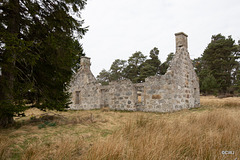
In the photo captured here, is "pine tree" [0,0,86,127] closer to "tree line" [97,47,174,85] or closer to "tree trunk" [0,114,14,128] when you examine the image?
"tree trunk" [0,114,14,128]

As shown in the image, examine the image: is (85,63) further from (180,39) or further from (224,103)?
(224,103)

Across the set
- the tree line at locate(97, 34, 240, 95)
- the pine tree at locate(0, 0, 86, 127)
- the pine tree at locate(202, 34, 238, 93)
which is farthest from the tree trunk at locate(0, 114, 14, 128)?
the pine tree at locate(202, 34, 238, 93)

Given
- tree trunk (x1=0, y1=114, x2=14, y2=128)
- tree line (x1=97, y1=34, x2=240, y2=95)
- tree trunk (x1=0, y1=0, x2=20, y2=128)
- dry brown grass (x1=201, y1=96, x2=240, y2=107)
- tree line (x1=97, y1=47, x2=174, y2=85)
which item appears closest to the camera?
tree trunk (x1=0, y1=0, x2=20, y2=128)

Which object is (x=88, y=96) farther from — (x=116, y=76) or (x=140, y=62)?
(x=116, y=76)

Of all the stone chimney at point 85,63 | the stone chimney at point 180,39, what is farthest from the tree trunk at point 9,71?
the stone chimney at point 180,39

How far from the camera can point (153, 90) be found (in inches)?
406

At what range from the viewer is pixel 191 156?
2754 mm

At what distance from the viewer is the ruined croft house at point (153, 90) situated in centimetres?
999

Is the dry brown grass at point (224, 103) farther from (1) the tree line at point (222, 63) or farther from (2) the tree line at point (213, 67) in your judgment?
(1) the tree line at point (222, 63)

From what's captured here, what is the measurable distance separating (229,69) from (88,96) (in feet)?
96.5

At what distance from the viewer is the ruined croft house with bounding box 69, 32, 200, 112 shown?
9.99 m

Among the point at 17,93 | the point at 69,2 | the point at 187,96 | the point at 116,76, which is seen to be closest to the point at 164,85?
the point at 187,96

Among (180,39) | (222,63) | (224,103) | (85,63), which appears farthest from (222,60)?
(85,63)

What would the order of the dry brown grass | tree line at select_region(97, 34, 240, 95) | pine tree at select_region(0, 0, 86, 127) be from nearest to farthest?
1. pine tree at select_region(0, 0, 86, 127)
2. the dry brown grass
3. tree line at select_region(97, 34, 240, 95)
